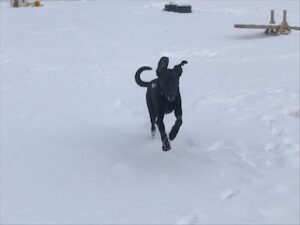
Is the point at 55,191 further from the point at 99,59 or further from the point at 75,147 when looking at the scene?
the point at 99,59

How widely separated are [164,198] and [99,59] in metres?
8.62

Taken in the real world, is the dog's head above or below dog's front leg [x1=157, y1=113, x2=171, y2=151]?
above

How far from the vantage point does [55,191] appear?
438 cm

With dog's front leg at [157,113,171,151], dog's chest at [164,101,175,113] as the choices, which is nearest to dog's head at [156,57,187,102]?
dog's chest at [164,101,175,113]

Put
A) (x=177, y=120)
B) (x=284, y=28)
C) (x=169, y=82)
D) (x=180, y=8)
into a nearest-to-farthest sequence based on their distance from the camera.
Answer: (x=169, y=82), (x=177, y=120), (x=284, y=28), (x=180, y=8)

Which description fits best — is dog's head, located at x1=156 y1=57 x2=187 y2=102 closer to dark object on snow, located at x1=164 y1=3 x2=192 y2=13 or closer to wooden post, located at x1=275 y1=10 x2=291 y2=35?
wooden post, located at x1=275 y1=10 x2=291 y2=35

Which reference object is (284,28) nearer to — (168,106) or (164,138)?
(168,106)

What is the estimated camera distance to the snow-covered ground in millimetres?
4035

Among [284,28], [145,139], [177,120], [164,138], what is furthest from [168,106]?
[284,28]

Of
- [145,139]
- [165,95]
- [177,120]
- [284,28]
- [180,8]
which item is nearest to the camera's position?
[165,95]

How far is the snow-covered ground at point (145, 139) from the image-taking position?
159 inches

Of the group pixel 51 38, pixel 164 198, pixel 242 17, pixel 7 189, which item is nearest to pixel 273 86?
pixel 164 198

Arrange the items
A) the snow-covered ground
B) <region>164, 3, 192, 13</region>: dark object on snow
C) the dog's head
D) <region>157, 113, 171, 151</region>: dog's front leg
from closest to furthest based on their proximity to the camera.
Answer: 1. the snow-covered ground
2. the dog's head
3. <region>157, 113, 171, 151</region>: dog's front leg
4. <region>164, 3, 192, 13</region>: dark object on snow

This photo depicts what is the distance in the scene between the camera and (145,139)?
579cm
